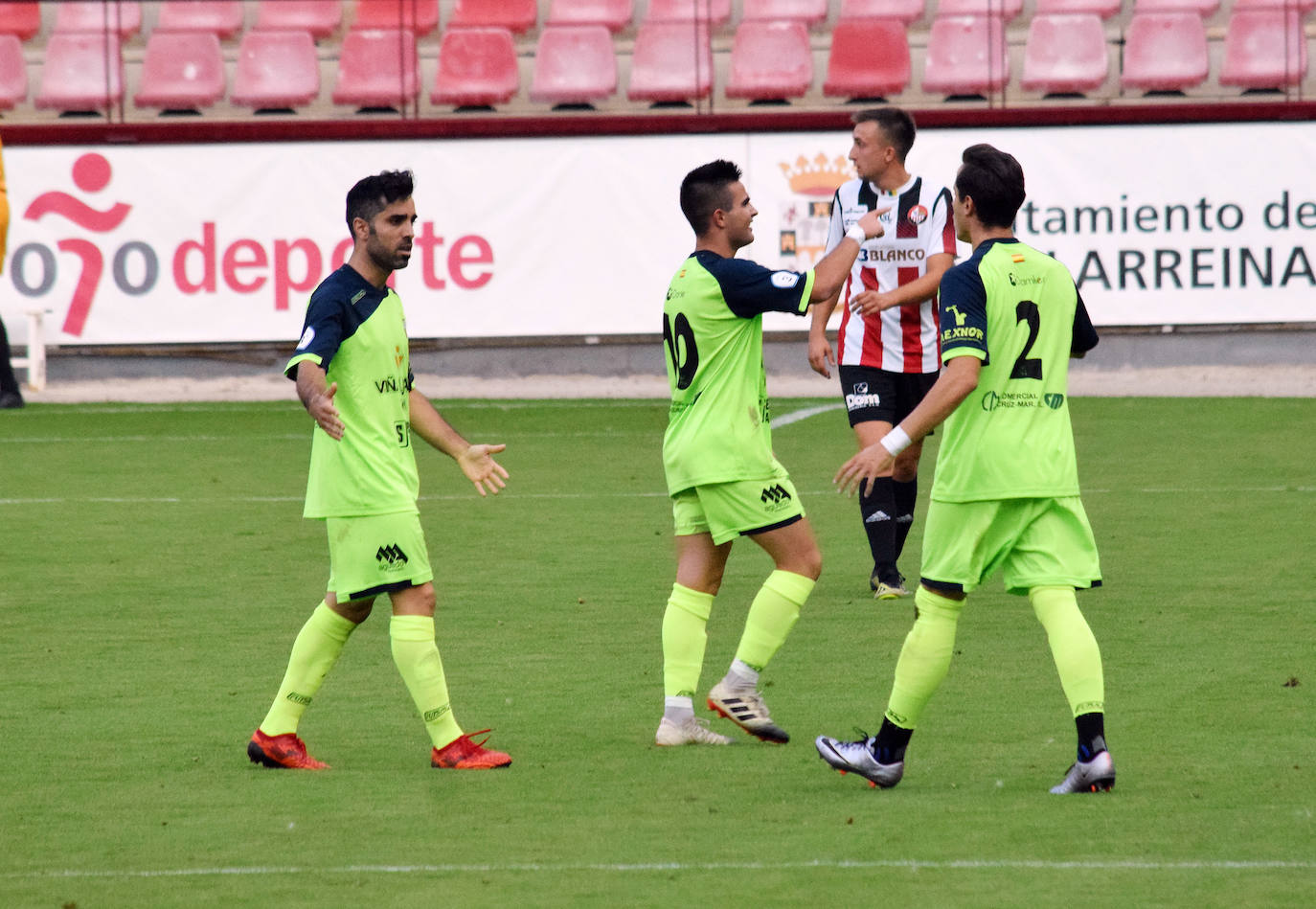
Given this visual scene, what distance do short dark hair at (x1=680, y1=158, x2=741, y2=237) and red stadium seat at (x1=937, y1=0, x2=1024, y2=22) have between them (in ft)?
50.7

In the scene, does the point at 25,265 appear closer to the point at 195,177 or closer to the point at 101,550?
the point at 195,177

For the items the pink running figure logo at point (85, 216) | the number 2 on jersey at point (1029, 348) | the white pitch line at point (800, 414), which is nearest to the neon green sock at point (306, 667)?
the number 2 on jersey at point (1029, 348)

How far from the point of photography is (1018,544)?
17.2ft

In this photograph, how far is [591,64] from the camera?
21.3 meters

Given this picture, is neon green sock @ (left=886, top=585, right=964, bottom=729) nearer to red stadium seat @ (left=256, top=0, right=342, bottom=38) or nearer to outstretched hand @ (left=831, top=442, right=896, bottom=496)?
outstretched hand @ (left=831, top=442, right=896, bottom=496)

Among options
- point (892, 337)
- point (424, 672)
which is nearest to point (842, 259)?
point (424, 672)

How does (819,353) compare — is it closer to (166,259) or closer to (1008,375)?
(1008,375)

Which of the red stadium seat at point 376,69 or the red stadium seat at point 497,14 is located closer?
the red stadium seat at point 376,69

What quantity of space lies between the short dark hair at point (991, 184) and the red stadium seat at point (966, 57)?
15.0m

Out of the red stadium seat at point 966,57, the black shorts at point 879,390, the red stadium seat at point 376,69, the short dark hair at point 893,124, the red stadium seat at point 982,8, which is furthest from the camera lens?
the red stadium seat at point 982,8

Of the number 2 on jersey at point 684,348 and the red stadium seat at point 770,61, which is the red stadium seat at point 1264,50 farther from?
the number 2 on jersey at point 684,348

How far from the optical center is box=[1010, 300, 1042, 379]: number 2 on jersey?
5.23 metres

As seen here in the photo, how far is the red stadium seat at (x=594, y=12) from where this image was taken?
21938 millimetres

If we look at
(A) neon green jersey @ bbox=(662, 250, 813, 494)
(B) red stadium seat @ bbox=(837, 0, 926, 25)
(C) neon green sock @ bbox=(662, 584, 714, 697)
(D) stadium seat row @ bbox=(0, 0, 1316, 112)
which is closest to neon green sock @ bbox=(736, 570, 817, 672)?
(C) neon green sock @ bbox=(662, 584, 714, 697)
